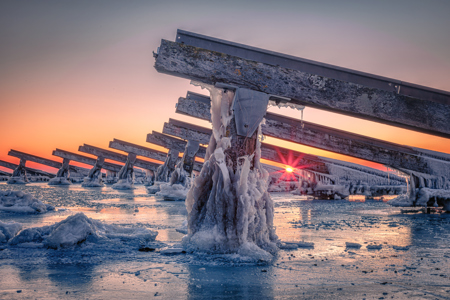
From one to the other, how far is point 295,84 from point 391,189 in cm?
1897

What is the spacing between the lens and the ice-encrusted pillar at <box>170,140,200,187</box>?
1476 centimetres

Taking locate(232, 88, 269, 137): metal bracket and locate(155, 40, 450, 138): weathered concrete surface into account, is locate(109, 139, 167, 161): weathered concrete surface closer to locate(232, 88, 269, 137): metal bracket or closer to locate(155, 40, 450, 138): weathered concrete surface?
locate(155, 40, 450, 138): weathered concrete surface

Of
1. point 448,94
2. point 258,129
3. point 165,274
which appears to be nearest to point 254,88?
point 258,129

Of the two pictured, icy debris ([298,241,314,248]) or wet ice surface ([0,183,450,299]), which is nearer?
wet ice surface ([0,183,450,299])

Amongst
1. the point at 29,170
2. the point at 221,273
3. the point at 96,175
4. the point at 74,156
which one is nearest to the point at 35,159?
the point at 74,156

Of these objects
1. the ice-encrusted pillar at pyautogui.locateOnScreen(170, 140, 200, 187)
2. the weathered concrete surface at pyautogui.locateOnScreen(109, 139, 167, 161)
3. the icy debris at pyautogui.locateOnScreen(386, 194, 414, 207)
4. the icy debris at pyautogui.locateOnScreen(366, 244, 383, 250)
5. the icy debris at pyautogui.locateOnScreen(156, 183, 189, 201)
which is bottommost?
the icy debris at pyautogui.locateOnScreen(366, 244, 383, 250)

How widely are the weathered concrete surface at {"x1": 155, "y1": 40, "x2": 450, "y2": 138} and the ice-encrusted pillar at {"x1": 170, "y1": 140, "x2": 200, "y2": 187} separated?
1072 centimetres

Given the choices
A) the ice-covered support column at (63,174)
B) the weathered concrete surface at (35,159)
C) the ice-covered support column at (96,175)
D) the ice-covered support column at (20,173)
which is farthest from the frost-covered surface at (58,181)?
the ice-covered support column at (96,175)

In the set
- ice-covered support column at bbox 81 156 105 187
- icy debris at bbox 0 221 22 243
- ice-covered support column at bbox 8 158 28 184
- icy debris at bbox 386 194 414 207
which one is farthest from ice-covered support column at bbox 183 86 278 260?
ice-covered support column at bbox 8 158 28 184

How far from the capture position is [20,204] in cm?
819

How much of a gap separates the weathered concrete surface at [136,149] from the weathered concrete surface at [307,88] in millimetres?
20978

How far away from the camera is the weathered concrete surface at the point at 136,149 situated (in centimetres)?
2409

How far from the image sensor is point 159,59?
14.0 feet

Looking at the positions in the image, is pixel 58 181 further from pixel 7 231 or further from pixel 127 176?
pixel 7 231
